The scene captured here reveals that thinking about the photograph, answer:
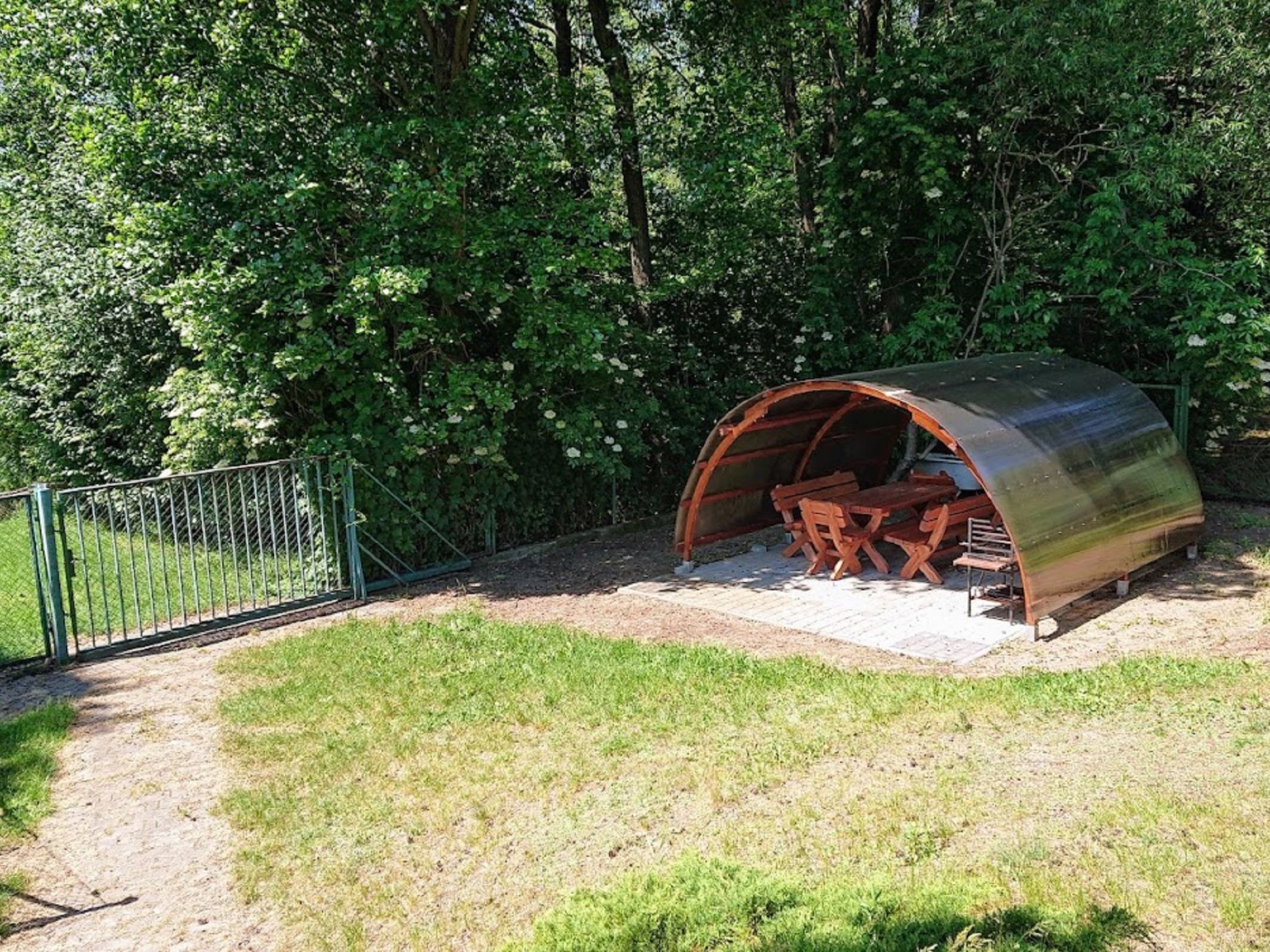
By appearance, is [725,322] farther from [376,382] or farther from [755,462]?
[376,382]

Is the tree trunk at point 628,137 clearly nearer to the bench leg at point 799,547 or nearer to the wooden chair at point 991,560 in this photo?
the bench leg at point 799,547

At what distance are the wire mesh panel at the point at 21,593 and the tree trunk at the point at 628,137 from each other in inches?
291

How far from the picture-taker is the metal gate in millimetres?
8742

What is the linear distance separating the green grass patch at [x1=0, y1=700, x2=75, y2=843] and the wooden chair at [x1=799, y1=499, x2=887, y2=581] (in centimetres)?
687

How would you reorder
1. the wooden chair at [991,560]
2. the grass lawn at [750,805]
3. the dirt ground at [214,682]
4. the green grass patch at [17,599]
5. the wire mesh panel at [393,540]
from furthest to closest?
the wire mesh panel at [393,540]
the green grass patch at [17,599]
the wooden chair at [991,560]
the dirt ground at [214,682]
the grass lawn at [750,805]

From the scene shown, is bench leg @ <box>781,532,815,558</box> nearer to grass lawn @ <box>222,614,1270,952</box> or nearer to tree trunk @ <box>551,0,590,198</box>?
grass lawn @ <box>222,614,1270,952</box>

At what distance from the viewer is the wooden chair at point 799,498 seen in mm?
11258

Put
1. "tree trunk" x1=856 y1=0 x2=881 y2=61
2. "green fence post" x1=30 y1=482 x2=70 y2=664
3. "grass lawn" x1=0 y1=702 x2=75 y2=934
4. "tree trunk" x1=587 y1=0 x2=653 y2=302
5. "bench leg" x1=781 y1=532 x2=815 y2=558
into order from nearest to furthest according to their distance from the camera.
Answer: "grass lawn" x1=0 y1=702 x2=75 y2=934
"green fence post" x1=30 y1=482 x2=70 y2=664
"bench leg" x1=781 y1=532 x2=815 y2=558
"tree trunk" x1=587 y1=0 x2=653 y2=302
"tree trunk" x1=856 y1=0 x2=881 y2=61

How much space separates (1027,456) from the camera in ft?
28.4

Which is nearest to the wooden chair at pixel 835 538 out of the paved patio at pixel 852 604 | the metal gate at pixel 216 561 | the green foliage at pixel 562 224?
the paved patio at pixel 852 604

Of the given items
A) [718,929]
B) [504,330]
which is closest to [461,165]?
[504,330]

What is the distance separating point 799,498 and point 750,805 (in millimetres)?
6332

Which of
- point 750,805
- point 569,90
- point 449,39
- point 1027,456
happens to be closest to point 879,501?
point 1027,456

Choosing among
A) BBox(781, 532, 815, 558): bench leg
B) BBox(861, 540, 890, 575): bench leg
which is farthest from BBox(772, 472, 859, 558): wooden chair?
BBox(861, 540, 890, 575): bench leg
